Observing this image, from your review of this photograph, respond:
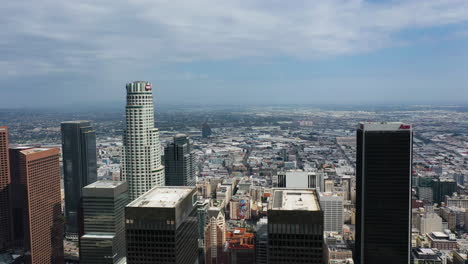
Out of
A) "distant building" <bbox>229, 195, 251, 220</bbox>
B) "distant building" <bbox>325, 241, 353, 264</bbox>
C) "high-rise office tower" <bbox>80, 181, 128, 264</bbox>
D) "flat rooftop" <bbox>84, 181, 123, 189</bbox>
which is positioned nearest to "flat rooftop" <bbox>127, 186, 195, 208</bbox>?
"high-rise office tower" <bbox>80, 181, 128, 264</bbox>

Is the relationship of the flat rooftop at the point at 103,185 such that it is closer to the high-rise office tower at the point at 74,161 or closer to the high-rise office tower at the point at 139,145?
the high-rise office tower at the point at 139,145

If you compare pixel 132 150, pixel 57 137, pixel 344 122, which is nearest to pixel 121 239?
pixel 132 150

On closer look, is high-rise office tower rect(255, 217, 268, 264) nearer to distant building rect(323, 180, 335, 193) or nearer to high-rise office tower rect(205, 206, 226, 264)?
high-rise office tower rect(205, 206, 226, 264)

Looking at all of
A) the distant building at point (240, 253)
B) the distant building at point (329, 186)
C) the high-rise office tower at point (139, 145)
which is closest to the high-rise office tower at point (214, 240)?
the distant building at point (240, 253)

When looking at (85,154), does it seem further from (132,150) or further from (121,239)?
(121,239)

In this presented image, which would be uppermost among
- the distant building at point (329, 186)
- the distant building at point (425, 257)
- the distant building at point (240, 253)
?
the distant building at point (329, 186)

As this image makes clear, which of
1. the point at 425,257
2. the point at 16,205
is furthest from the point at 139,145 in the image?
the point at 425,257
